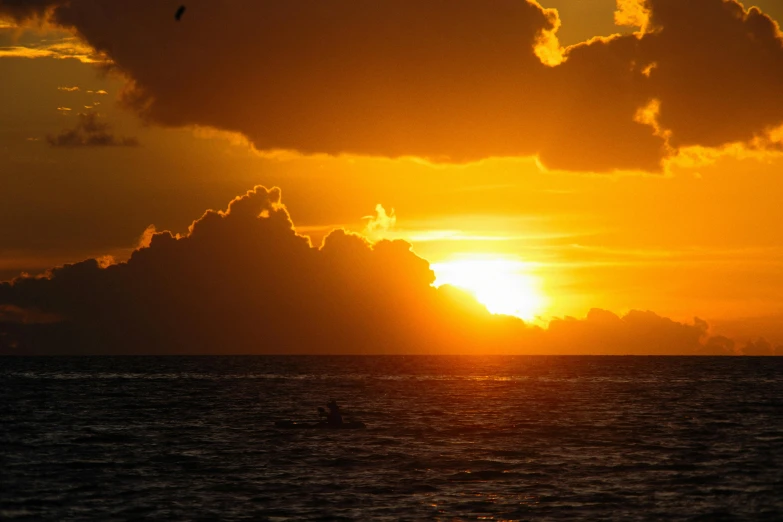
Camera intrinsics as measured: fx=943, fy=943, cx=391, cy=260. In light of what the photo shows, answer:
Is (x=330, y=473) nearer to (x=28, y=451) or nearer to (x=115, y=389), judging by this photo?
(x=28, y=451)

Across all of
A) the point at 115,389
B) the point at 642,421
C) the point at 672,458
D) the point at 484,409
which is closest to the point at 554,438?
the point at 672,458

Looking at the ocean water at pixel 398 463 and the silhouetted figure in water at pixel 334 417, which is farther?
the silhouetted figure in water at pixel 334 417

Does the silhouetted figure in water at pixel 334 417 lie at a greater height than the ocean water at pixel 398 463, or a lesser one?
greater

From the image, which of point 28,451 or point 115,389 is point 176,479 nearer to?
point 28,451

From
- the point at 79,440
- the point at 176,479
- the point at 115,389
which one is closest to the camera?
the point at 176,479

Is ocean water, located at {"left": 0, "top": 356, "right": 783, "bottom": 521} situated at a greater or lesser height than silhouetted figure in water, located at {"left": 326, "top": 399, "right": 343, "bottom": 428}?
lesser

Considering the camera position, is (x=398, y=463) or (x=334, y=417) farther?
(x=334, y=417)

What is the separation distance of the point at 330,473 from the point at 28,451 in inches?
855

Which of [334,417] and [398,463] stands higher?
[334,417]

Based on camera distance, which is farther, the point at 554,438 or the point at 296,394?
the point at 296,394

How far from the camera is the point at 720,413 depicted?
91.4m

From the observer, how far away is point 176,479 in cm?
4844

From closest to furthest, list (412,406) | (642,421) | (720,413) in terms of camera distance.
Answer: (642,421) < (720,413) < (412,406)

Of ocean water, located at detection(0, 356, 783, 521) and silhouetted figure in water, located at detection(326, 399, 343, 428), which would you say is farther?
silhouetted figure in water, located at detection(326, 399, 343, 428)
